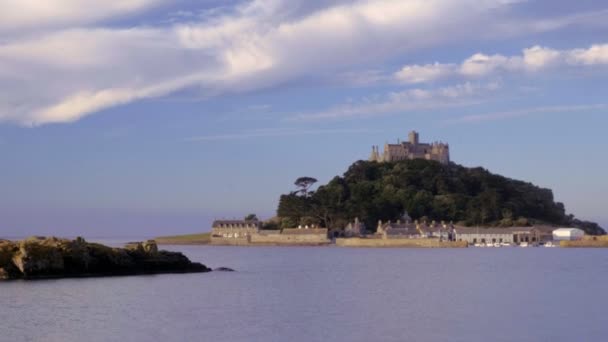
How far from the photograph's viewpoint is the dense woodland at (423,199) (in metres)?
140

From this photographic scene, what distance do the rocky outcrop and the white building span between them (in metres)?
86.6

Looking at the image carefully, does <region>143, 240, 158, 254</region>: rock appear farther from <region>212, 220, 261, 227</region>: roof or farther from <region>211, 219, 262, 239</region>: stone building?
<region>212, 220, 261, 227</region>: roof

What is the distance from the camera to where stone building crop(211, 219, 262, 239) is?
493 ft

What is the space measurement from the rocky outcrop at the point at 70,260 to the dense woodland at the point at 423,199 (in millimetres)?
85149

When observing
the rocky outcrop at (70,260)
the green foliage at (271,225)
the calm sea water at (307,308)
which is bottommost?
the calm sea water at (307,308)

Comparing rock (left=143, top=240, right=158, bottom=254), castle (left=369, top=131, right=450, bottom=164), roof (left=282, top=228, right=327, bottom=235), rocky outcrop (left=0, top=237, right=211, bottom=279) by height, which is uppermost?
castle (left=369, top=131, right=450, bottom=164)

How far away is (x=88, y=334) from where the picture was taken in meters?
28.8

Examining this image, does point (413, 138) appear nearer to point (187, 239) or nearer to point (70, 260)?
point (187, 239)

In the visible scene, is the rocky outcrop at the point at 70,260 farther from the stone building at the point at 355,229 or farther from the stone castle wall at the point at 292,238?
the stone building at the point at 355,229

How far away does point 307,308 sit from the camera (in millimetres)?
Result: 36625

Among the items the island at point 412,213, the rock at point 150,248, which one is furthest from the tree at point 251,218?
the rock at point 150,248

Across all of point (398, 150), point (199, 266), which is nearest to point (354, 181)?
point (398, 150)

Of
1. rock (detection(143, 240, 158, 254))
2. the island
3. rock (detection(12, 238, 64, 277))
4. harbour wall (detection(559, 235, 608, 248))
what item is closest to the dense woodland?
the island

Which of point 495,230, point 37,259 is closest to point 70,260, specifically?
point 37,259
